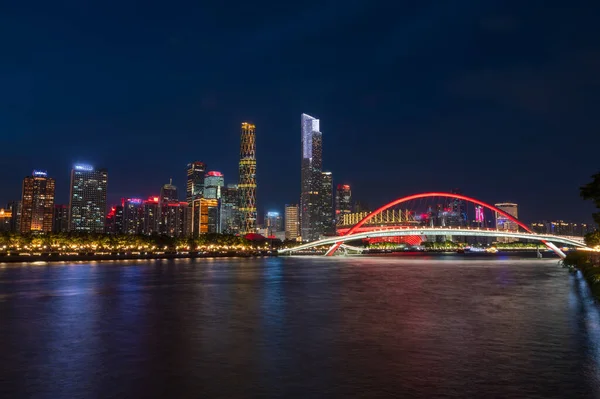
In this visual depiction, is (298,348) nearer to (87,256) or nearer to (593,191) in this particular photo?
(593,191)

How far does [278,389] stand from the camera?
9695mm

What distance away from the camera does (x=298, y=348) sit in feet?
45.1

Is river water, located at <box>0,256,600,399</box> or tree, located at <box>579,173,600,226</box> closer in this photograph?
river water, located at <box>0,256,600,399</box>

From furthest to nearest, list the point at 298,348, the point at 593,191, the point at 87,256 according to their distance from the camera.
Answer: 1. the point at 87,256
2. the point at 593,191
3. the point at 298,348

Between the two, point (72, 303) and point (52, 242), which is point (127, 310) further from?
point (52, 242)

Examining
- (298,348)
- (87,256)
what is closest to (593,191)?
(298,348)

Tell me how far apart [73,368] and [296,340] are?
19.9 feet

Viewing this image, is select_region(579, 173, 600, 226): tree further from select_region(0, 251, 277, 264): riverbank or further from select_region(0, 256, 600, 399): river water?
select_region(0, 251, 277, 264): riverbank

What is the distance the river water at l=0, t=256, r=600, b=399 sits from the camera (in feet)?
32.2

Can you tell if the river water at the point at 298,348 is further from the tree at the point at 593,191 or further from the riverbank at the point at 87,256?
the riverbank at the point at 87,256

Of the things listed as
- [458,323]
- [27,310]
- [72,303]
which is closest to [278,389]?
[458,323]

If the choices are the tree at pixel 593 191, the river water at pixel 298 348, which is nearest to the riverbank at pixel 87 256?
the river water at pixel 298 348

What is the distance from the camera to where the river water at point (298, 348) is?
32.2 feet

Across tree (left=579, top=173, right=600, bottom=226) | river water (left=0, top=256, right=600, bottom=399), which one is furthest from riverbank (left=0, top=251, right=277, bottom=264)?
tree (left=579, top=173, right=600, bottom=226)
